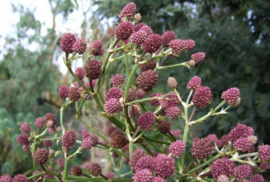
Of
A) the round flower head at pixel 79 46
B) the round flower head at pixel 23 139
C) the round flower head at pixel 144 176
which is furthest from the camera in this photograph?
the round flower head at pixel 23 139

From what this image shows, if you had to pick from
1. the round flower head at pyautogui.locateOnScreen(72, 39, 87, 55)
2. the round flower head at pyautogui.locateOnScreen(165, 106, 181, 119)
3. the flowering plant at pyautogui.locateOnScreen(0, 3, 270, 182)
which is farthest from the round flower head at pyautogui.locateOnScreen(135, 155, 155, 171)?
the round flower head at pyautogui.locateOnScreen(72, 39, 87, 55)

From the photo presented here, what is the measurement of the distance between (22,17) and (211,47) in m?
2.84

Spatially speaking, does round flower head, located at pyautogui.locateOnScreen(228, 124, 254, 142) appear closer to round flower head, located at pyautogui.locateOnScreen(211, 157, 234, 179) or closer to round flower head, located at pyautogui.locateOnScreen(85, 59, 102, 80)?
round flower head, located at pyautogui.locateOnScreen(211, 157, 234, 179)

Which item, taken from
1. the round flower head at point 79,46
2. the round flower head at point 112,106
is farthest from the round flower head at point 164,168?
the round flower head at point 79,46

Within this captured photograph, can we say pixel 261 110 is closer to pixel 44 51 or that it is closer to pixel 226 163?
pixel 226 163

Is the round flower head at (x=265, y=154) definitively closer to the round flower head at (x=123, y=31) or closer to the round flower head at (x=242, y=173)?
the round flower head at (x=242, y=173)

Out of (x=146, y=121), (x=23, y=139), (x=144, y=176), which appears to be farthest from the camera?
(x=23, y=139)

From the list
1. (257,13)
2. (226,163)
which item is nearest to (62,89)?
(226,163)

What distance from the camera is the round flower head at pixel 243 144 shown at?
14.6 inches

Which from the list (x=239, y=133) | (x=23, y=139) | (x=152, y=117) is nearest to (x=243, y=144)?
(x=239, y=133)

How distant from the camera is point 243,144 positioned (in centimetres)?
37

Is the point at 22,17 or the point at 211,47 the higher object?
the point at 22,17

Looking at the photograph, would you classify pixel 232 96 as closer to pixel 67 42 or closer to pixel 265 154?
pixel 265 154

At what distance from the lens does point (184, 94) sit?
1493 millimetres
